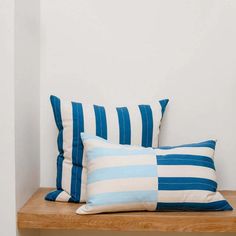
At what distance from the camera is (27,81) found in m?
1.42

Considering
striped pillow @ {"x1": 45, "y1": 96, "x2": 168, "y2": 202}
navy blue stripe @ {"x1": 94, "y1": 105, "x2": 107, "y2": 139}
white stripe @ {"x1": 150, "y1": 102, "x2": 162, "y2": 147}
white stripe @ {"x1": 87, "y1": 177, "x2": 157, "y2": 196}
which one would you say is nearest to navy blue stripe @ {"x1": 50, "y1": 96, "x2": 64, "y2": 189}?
striped pillow @ {"x1": 45, "y1": 96, "x2": 168, "y2": 202}

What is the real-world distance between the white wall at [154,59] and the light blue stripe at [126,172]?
13.9 inches

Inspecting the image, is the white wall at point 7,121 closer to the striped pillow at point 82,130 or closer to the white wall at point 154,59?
the striped pillow at point 82,130

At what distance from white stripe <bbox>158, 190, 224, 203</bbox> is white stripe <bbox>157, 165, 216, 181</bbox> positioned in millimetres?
56

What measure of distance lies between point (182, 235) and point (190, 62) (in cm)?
73

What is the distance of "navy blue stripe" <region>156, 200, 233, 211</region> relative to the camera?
1278 millimetres

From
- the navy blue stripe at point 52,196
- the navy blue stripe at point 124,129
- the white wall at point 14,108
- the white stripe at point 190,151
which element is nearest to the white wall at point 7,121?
the white wall at point 14,108

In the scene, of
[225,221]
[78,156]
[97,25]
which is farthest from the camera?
[97,25]

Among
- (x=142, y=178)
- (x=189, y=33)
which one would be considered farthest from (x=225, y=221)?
(x=189, y=33)

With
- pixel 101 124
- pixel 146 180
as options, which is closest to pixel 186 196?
pixel 146 180

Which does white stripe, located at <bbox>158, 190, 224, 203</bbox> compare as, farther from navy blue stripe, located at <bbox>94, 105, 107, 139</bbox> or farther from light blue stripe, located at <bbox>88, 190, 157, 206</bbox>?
navy blue stripe, located at <bbox>94, 105, 107, 139</bbox>

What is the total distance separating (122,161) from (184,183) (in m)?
0.22

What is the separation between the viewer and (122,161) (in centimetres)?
128

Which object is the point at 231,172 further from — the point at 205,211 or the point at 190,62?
the point at 190,62
